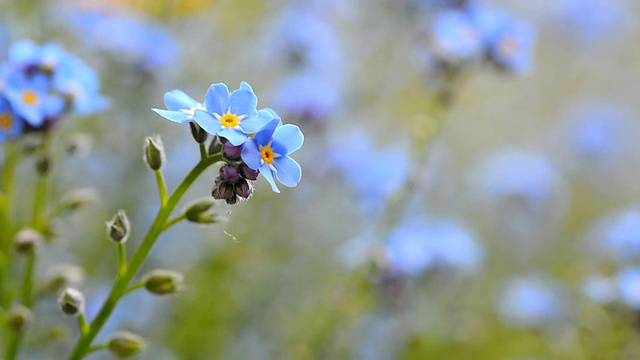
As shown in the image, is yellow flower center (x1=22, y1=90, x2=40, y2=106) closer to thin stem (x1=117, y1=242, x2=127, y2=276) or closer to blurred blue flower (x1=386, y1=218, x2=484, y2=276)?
thin stem (x1=117, y1=242, x2=127, y2=276)

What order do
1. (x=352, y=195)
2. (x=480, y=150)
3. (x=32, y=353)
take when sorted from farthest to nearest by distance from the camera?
(x=480, y=150), (x=352, y=195), (x=32, y=353)

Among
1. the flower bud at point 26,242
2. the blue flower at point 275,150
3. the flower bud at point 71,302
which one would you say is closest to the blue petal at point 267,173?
the blue flower at point 275,150

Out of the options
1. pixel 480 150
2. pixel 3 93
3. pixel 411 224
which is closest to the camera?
pixel 3 93

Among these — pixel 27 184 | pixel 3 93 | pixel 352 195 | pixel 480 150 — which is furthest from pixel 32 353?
pixel 480 150

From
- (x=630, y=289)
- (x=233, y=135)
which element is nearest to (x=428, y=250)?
(x=630, y=289)

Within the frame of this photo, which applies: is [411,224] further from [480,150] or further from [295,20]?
Answer: [480,150]

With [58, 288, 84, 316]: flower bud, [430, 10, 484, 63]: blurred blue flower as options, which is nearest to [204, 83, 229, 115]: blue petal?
[58, 288, 84, 316]: flower bud

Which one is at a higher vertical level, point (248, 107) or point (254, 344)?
point (254, 344)
